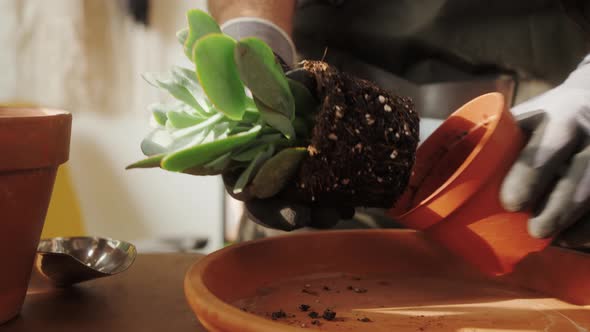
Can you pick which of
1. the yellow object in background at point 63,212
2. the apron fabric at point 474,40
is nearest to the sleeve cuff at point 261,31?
the apron fabric at point 474,40

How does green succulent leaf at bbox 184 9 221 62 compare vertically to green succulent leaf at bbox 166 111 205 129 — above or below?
above

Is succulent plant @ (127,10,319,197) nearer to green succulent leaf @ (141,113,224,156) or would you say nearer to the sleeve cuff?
green succulent leaf @ (141,113,224,156)

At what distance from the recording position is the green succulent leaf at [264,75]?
329 millimetres

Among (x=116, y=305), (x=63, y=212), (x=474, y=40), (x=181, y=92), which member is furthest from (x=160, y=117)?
(x=63, y=212)

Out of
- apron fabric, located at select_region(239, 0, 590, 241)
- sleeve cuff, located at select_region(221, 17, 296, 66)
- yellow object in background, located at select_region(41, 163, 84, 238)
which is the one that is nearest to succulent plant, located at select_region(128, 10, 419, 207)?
sleeve cuff, located at select_region(221, 17, 296, 66)

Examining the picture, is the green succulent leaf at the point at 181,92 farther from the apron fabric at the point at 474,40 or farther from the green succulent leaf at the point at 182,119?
the apron fabric at the point at 474,40

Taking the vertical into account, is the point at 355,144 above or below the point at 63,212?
above

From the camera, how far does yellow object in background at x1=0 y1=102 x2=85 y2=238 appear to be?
3.92ft

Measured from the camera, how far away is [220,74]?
13.3 inches

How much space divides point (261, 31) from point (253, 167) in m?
0.30

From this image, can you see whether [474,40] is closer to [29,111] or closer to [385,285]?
[385,285]

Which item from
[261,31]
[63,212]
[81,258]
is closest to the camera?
[81,258]

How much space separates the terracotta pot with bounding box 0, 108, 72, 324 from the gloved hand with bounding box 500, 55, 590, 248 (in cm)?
31

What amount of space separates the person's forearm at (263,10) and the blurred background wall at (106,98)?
2.26 feet
